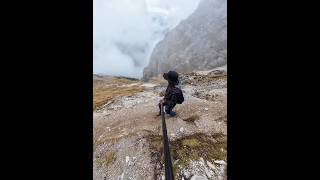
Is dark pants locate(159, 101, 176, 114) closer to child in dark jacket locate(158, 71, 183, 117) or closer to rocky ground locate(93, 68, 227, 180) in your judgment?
child in dark jacket locate(158, 71, 183, 117)

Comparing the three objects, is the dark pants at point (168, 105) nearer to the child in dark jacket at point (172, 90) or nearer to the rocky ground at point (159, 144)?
the child in dark jacket at point (172, 90)

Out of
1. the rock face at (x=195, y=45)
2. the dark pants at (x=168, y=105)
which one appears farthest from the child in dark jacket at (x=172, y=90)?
the rock face at (x=195, y=45)

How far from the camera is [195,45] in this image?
68.8m

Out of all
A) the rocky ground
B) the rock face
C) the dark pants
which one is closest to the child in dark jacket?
the dark pants

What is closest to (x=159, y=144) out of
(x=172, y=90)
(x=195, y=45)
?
(x=172, y=90)

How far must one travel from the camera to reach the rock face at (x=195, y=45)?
197 feet

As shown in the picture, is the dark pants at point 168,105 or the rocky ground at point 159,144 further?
the dark pants at point 168,105

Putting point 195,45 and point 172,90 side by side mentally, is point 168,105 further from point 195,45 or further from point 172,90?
point 195,45

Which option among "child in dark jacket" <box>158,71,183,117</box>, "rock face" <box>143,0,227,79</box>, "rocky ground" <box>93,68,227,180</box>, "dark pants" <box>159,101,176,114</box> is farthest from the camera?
"rock face" <box>143,0,227,79</box>

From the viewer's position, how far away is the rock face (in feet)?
197

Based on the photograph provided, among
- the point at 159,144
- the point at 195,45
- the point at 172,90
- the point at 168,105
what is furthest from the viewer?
the point at 195,45

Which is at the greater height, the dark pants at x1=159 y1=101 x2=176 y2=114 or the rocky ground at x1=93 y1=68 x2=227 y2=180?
the dark pants at x1=159 y1=101 x2=176 y2=114
